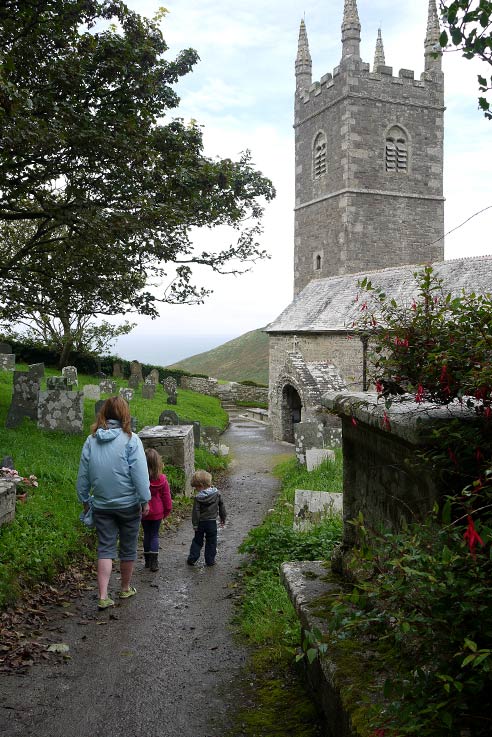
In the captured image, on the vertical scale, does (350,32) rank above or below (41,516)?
above

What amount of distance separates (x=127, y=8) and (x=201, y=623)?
9.52 meters

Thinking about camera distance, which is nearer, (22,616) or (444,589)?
(444,589)

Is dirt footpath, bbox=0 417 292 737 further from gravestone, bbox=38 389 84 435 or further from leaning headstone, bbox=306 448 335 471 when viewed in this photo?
leaning headstone, bbox=306 448 335 471

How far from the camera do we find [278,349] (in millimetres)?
25328

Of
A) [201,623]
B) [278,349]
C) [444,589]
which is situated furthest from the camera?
[278,349]

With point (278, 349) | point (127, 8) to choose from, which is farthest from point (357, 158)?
point (127, 8)

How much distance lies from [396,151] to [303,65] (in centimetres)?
893

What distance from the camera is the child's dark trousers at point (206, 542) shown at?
7.13 m

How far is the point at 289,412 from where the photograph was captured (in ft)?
77.2

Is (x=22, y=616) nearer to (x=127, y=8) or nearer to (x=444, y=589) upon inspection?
(x=444, y=589)

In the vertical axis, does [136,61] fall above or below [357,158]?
below

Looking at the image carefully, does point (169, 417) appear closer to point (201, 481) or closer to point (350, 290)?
point (201, 481)

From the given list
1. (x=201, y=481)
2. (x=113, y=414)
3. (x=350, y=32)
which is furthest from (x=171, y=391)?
(x=350, y=32)

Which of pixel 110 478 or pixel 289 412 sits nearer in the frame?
pixel 110 478
